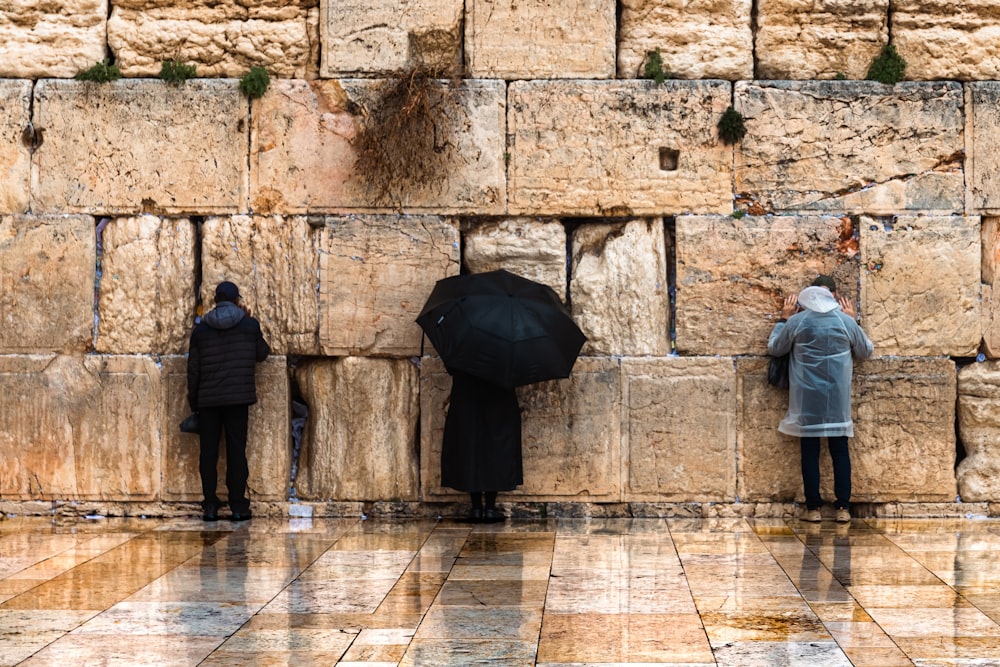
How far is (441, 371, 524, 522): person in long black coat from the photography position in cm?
817

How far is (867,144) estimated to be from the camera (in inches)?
341

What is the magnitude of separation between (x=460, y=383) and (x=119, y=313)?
8.14ft

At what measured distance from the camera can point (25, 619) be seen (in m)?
5.58

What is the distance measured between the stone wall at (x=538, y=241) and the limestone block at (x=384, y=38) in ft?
0.07

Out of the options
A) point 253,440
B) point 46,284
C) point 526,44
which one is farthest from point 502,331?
point 46,284

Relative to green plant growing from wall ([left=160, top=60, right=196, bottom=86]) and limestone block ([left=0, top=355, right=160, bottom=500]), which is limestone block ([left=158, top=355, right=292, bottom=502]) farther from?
green plant growing from wall ([left=160, top=60, right=196, bottom=86])

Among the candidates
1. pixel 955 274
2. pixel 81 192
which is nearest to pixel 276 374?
pixel 81 192

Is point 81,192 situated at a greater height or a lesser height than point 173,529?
greater

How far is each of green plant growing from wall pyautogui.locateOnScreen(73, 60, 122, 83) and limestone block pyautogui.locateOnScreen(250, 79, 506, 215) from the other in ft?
3.30

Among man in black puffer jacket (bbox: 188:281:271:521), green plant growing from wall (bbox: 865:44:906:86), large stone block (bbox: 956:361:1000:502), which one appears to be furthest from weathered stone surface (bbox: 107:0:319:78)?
large stone block (bbox: 956:361:1000:502)

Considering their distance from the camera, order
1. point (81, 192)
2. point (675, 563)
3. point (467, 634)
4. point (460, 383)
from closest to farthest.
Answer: point (467, 634) → point (675, 563) → point (460, 383) → point (81, 192)

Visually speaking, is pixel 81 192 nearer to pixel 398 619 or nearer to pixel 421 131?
pixel 421 131

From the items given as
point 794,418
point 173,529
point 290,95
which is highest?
point 290,95

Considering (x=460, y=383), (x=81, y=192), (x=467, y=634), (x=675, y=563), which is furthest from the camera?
(x=81, y=192)
